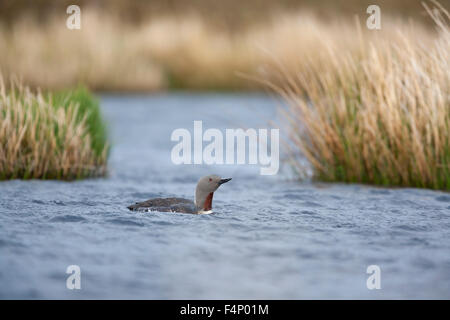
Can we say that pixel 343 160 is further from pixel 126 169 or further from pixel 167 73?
pixel 167 73

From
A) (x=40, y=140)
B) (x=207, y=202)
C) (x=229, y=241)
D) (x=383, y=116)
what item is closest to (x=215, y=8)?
(x=40, y=140)

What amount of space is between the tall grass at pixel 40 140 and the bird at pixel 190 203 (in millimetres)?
→ 2065

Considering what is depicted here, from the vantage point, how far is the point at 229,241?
5340 mm

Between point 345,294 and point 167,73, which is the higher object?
point 167,73

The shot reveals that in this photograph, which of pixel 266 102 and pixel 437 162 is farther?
pixel 266 102

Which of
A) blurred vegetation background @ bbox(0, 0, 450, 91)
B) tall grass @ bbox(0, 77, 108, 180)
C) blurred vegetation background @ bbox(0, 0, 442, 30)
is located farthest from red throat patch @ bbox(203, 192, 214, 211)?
blurred vegetation background @ bbox(0, 0, 442, 30)

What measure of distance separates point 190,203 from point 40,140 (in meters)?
2.47

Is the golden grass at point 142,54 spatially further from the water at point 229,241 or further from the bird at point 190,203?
the bird at point 190,203

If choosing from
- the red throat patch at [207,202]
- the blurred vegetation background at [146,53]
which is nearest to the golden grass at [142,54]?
the blurred vegetation background at [146,53]

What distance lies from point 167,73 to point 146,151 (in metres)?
9.81

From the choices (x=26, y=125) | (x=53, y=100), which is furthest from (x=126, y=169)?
(x=26, y=125)

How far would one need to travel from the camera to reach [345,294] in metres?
4.19

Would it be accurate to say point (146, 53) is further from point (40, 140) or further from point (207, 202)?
point (207, 202)
